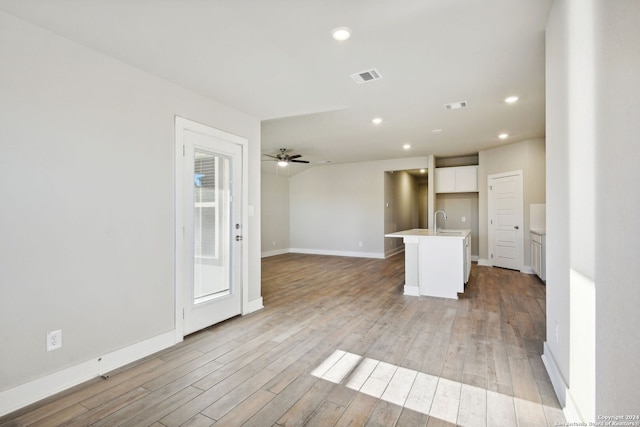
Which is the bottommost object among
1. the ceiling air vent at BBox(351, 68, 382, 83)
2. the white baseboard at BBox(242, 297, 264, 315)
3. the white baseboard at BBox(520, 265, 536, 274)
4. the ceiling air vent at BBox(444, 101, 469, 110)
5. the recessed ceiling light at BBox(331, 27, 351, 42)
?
the white baseboard at BBox(242, 297, 264, 315)

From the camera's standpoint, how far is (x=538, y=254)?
5570 mm

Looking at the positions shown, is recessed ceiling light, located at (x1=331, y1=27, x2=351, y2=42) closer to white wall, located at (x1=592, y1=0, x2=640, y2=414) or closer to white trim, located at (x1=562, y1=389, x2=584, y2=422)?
white wall, located at (x1=592, y1=0, x2=640, y2=414)

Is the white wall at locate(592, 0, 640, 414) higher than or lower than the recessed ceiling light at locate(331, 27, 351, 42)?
lower

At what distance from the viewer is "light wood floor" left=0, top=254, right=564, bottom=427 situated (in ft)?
6.15

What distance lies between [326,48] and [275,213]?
694 cm

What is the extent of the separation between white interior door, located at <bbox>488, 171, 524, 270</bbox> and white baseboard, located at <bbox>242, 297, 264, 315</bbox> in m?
5.43

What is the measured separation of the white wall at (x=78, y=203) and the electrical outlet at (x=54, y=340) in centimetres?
3

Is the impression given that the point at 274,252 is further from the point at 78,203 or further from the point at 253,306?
the point at 78,203

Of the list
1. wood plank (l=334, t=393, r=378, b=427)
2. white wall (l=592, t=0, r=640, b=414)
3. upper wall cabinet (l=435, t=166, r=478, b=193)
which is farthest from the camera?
→ upper wall cabinet (l=435, t=166, r=478, b=193)

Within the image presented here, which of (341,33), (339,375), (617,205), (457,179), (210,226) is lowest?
(339,375)

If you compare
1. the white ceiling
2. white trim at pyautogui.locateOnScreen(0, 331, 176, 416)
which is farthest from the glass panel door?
the white ceiling

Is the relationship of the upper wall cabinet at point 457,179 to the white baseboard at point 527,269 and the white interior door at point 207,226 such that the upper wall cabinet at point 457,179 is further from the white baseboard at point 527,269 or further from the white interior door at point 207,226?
the white interior door at point 207,226

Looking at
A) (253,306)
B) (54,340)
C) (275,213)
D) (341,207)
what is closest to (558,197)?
(253,306)

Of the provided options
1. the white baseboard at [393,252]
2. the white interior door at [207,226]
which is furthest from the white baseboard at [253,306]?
the white baseboard at [393,252]
